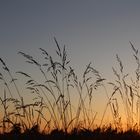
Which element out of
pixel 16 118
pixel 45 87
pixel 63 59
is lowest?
pixel 16 118

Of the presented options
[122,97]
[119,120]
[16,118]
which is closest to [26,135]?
[16,118]

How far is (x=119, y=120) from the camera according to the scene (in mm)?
5875

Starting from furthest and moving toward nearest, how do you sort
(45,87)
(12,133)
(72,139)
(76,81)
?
1. (76,81)
2. (45,87)
3. (12,133)
4. (72,139)

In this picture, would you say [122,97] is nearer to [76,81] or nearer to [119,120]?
[119,120]

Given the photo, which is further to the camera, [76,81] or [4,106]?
[76,81]

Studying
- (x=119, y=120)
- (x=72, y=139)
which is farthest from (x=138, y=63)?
(x=72, y=139)

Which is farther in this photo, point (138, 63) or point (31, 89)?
point (138, 63)

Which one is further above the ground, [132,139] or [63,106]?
[63,106]

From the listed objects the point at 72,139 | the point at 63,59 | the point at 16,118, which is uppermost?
the point at 63,59

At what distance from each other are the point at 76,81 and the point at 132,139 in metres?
1.82

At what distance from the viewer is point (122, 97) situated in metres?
6.30

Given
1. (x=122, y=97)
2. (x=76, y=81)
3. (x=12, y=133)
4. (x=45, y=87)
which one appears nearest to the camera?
(x=12, y=133)

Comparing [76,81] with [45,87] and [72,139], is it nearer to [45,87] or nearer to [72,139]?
[45,87]

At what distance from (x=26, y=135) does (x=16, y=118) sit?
1.15 metres
